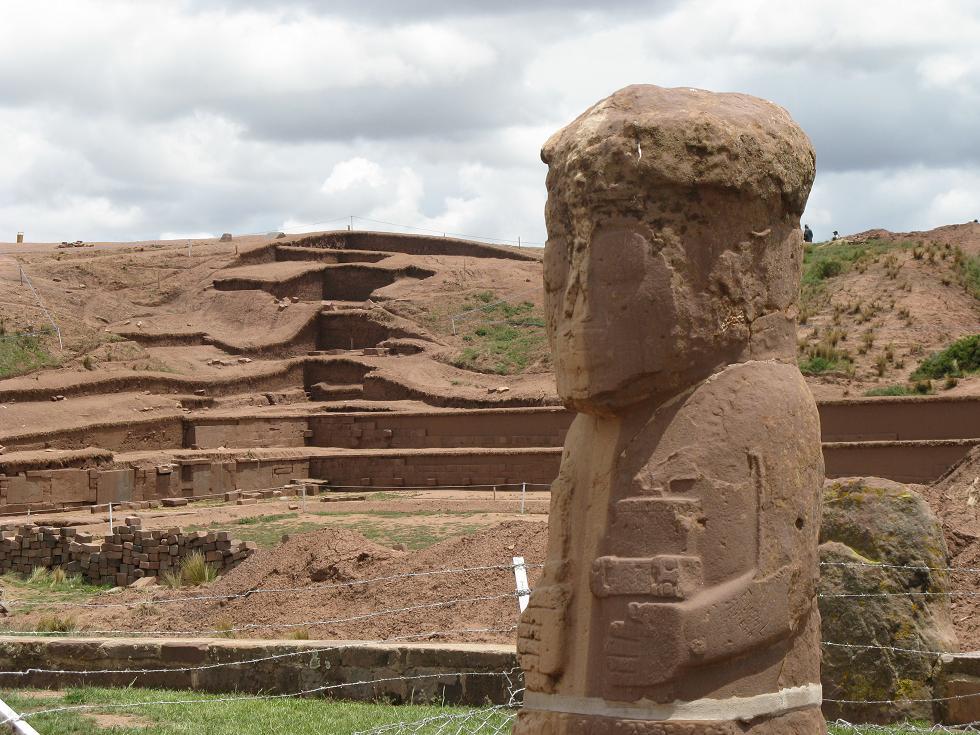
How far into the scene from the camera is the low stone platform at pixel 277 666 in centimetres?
789

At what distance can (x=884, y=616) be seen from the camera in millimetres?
7535

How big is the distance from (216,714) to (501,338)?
116 ft

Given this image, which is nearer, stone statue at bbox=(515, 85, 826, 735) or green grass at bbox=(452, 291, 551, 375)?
stone statue at bbox=(515, 85, 826, 735)

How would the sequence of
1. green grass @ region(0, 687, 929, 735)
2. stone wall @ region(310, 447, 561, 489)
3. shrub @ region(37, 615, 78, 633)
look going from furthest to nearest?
stone wall @ region(310, 447, 561, 489) < shrub @ region(37, 615, 78, 633) < green grass @ region(0, 687, 929, 735)

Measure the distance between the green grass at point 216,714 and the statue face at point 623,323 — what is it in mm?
3383

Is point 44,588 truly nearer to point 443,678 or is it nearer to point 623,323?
point 443,678

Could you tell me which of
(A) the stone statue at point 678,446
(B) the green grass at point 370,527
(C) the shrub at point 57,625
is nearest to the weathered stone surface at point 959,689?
(A) the stone statue at point 678,446

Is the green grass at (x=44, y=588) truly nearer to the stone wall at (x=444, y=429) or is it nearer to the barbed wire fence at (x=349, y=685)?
the barbed wire fence at (x=349, y=685)

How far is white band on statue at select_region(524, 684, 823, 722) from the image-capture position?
13.7 feet

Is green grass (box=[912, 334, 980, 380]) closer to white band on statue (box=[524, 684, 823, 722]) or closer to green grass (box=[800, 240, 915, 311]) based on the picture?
green grass (box=[800, 240, 915, 311])

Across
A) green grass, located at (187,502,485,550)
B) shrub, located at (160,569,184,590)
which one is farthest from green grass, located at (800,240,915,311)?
shrub, located at (160,569,184,590)

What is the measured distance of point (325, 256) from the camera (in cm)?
5381

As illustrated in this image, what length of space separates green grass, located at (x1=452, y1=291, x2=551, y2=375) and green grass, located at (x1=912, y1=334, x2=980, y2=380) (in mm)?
12729

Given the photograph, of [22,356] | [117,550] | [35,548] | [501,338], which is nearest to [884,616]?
[117,550]
